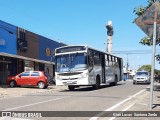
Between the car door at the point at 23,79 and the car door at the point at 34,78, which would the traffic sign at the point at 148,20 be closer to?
the car door at the point at 34,78

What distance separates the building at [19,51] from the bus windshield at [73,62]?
A: 325 inches

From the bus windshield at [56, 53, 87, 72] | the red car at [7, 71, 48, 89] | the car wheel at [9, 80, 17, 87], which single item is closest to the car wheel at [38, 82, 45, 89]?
the red car at [7, 71, 48, 89]

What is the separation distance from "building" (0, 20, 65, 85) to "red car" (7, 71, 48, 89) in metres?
2.39

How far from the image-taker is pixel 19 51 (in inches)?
1526

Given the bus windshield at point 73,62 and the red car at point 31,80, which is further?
the red car at point 31,80

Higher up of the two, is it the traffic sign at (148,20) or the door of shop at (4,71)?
the traffic sign at (148,20)

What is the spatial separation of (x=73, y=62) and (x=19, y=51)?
14.0 m

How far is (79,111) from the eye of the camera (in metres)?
12.8

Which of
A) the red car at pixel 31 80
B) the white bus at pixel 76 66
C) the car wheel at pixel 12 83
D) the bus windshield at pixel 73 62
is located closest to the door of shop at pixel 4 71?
the red car at pixel 31 80

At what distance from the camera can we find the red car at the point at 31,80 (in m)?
32.6

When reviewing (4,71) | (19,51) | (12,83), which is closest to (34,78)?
(12,83)

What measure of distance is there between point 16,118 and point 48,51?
38.3 metres

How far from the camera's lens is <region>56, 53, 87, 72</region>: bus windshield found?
25.9 metres

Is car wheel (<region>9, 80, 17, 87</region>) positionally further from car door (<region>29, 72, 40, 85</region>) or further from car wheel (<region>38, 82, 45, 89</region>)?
car wheel (<region>38, 82, 45, 89</region>)
